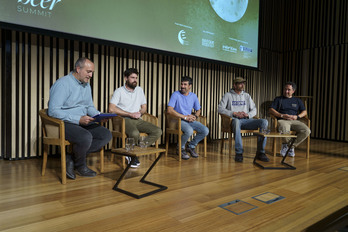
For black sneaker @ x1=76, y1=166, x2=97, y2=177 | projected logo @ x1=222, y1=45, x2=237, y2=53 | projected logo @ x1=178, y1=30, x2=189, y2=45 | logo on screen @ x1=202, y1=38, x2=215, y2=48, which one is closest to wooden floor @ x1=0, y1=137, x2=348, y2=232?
black sneaker @ x1=76, y1=166, x2=97, y2=177

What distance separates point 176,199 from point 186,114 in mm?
2159

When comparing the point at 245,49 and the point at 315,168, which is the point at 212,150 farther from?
the point at 245,49

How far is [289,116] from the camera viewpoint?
4531 mm

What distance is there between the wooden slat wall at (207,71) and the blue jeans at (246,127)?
4.93ft

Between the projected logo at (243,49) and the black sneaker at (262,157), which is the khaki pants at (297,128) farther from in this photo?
the projected logo at (243,49)

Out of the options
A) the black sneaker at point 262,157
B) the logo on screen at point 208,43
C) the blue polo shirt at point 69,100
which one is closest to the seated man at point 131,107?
the blue polo shirt at point 69,100

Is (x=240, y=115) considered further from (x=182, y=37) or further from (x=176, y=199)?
(x=176, y=199)

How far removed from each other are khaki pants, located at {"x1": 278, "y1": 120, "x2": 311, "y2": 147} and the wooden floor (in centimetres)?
77

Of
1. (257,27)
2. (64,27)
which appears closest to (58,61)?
(64,27)

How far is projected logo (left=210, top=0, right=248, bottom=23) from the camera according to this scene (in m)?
5.16

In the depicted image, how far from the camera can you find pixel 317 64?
675 centimetres

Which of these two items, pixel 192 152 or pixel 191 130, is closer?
pixel 191 130

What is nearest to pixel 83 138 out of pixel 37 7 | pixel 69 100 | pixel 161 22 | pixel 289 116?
pixel 69 100

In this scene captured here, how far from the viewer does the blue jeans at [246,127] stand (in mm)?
4086
